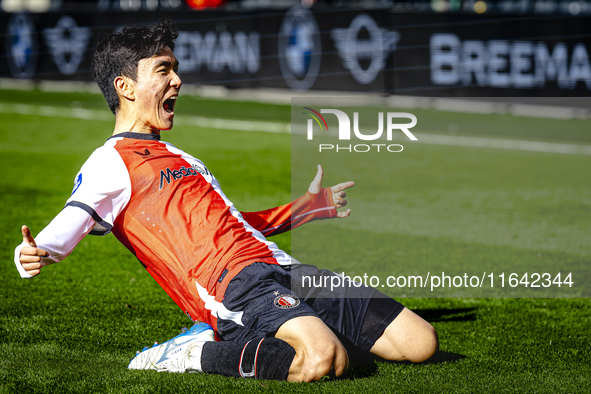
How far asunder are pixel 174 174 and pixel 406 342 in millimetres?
1482

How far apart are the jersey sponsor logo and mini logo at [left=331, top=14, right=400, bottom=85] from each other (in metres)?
11.6

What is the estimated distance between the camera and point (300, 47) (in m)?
15.4

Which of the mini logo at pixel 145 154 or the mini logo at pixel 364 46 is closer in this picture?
the mini logo at pixel 145 154

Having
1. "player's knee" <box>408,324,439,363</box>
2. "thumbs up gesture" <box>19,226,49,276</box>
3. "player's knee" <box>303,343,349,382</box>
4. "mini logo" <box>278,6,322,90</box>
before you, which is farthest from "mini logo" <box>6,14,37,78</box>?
"player's knee" <box>303,343,349,382</box>

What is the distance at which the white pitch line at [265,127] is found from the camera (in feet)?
38.2

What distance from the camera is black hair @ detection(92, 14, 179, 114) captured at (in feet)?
12.0

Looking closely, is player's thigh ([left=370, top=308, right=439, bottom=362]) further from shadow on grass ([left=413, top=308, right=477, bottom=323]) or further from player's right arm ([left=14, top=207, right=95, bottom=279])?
player's right arm ([left=14, top=207, right=95, bottom=279])

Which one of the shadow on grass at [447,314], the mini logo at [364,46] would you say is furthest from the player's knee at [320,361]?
the mini logo at [364,46]

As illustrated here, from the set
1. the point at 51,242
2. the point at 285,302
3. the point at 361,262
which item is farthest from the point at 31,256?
the point at 361,262

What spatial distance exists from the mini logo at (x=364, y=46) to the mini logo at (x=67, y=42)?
259 inches

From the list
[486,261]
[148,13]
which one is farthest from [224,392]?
[148,13]

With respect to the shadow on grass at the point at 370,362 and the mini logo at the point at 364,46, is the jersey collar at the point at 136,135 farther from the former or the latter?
the mini logo at the point at 364,46

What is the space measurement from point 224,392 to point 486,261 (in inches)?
136

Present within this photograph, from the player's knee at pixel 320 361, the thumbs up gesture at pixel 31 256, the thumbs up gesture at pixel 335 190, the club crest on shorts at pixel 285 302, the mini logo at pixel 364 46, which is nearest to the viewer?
the thumbs up gesture at pixel 31 256
